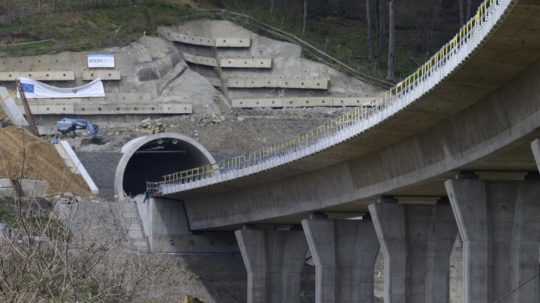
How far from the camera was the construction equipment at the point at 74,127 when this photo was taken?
9328cm

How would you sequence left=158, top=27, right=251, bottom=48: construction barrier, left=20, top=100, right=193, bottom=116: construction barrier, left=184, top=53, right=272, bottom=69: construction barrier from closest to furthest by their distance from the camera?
left=20, top=100, right=193, bottom=116: construction barrier
left=184, top=53, right=272, bottom=69: construction barrier
left=158, top=27, right=251, bottom=48: construction barrier

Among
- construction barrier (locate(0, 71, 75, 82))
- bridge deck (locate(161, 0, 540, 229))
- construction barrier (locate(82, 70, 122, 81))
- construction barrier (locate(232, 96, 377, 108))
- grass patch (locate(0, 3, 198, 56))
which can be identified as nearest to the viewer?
bridge deck (locate(161, 0, 540, 229))

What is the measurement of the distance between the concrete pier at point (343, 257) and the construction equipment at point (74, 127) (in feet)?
100

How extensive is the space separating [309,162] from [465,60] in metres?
22.7

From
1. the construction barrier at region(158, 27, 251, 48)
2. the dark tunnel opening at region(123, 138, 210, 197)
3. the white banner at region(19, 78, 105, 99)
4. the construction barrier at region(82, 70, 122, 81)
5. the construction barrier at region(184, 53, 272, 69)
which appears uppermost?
the construction barrier at region(158, 27, 251, 48)

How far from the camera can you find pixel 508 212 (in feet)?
157

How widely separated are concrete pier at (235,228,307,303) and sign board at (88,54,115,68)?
3171 centimetres

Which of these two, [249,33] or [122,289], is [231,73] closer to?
[249,33]

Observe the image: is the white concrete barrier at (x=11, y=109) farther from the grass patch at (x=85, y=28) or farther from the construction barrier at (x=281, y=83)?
the construction barrier at (x=281, y=83)

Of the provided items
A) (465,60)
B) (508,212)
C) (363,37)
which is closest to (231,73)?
Answer: (363,37)

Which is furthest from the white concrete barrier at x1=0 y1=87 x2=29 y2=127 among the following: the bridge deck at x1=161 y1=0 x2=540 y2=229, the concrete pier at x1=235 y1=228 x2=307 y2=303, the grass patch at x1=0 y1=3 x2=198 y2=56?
the concrete pier at x1=235 y1=228 x2=307 y2=303

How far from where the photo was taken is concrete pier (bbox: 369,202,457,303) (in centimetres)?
5725

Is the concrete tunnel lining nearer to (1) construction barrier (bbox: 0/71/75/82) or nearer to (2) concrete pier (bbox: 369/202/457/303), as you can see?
(1) construction barrier (bbox: 0/71/75/82)

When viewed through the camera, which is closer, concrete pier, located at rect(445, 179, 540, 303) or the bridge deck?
the bridge deck
